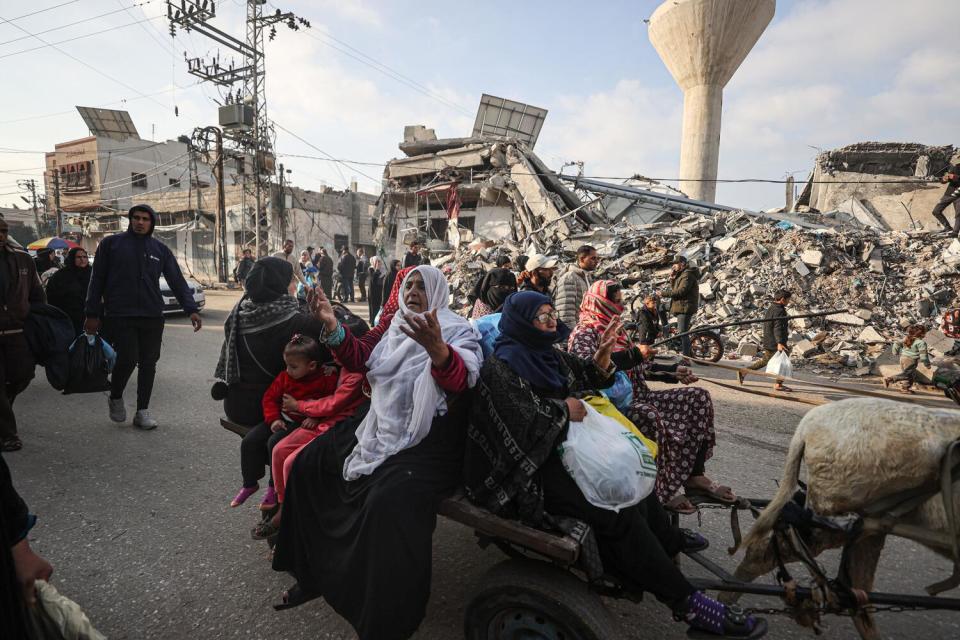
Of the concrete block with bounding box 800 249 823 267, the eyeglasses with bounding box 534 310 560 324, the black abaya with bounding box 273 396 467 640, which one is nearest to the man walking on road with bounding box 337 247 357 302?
the concrete block with bounding box 800 249 823 267

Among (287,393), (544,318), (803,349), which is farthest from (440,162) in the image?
(544,318)

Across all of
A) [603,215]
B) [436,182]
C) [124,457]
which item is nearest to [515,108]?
[436,182]

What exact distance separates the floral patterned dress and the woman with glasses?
18.2ft

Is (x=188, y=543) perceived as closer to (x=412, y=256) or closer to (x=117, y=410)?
(x=117, y=410)

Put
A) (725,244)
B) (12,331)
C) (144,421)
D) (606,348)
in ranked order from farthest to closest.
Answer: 1. (725,244)
2. (144,421)
3. (12,331)
4. (606,348)

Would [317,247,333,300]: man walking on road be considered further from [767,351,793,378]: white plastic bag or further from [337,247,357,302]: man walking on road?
[767,351,793,378]: white plastic bag

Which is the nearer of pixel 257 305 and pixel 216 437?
pixel 257 305

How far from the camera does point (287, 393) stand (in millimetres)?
2789

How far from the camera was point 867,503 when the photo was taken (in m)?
1.93

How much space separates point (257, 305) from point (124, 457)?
2.16m

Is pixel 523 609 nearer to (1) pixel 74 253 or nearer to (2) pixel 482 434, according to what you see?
(2) pixel 482 434

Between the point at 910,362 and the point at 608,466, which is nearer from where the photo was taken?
the point at 608,466

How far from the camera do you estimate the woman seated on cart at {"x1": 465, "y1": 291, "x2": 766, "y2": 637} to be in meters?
1.88

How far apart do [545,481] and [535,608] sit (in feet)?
1.49
